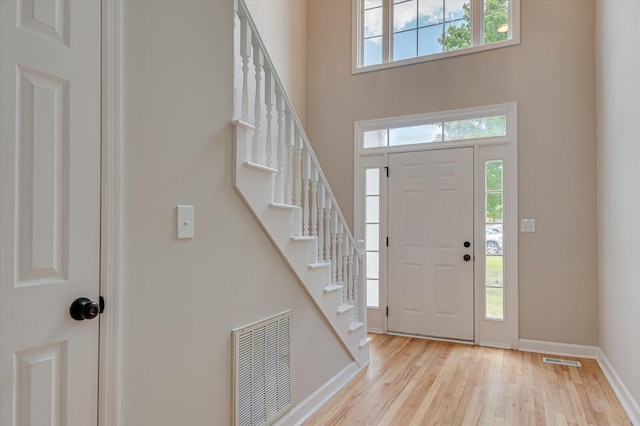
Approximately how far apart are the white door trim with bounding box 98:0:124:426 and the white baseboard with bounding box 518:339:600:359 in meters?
3.58

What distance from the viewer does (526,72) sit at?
3.70 m

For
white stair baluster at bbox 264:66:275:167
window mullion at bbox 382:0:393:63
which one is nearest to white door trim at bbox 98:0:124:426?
white stair baluster at bbox 264:66:275:167

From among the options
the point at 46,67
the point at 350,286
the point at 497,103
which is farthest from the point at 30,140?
the point at 497,103

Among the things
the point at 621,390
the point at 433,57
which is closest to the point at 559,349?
the point at 621,390

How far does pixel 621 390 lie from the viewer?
2645mm

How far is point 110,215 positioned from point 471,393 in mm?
2644

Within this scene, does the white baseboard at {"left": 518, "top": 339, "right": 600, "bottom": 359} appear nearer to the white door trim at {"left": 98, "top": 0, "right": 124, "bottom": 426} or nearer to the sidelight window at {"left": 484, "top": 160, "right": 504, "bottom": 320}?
the sidelight window at {"left": 484, "top": 160, "right": 504, "bottom": 320}

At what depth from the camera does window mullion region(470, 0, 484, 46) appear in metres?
3.94

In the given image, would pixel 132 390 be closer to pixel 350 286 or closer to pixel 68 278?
pixel 68 278

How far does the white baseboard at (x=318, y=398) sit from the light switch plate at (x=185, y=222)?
4.08ft

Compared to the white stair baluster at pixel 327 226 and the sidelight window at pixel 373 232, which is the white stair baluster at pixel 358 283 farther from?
the sidelight window at pixel 373 232

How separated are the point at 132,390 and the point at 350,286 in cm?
200

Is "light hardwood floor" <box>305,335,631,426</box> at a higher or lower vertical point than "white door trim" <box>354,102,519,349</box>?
lower

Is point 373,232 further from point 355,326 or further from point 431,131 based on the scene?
point 355,326
